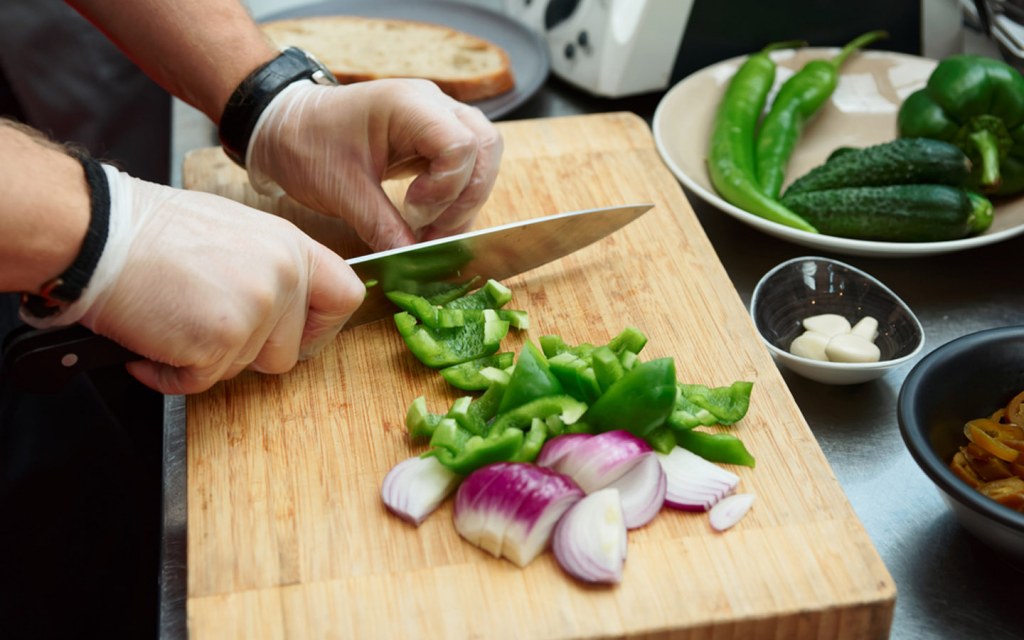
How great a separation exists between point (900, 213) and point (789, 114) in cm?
46

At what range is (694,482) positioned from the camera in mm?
1319

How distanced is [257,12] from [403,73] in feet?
3.29

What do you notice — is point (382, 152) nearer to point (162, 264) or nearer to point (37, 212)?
point (162, 264)

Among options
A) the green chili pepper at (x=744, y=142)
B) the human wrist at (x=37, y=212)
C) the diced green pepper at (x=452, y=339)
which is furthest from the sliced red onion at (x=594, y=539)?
the green chili pepper at (x=744, y=142)

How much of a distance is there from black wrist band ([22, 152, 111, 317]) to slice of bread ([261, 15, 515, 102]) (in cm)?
117

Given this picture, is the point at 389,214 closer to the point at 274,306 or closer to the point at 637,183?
the point at 274,306

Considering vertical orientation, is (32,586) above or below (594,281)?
below

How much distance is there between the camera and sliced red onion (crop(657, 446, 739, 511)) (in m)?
1.30

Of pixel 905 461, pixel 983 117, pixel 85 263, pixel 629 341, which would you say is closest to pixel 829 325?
pixel 905 461

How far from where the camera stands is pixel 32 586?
1845mm

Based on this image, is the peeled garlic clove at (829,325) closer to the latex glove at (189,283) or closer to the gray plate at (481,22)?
the latex glove at (189,283)

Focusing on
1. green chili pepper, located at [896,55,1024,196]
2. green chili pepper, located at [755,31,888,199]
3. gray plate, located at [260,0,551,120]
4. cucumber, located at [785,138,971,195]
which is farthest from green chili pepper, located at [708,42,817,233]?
gray plate, located at [260,0,551,120]

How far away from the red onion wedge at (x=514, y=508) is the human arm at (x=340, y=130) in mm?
615

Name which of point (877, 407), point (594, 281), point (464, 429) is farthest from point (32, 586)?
point (877, 407)
